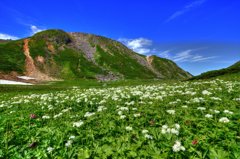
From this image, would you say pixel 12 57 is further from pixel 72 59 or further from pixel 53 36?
pixel 53 36

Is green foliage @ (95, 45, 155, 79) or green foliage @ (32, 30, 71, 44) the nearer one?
green foliage @ (32, 30, 71, 44)

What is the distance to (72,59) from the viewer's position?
14725 centimetres

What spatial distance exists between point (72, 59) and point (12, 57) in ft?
111

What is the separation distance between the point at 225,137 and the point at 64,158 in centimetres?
551

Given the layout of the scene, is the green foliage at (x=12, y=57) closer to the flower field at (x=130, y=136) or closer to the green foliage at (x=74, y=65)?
the green foliage at (x=74, y=65)

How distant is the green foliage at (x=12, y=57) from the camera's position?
110m

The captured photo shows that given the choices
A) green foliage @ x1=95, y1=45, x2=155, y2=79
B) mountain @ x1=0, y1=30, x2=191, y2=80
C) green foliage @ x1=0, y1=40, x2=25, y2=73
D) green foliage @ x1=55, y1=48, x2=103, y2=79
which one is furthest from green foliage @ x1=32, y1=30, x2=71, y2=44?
green foliage @ x1=95, y1=45, x2=155, y2=79

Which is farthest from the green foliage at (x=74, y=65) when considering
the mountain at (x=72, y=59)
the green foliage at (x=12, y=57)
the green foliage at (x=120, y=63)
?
the green foliage at (x=12, y=57)

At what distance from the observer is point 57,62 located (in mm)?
137125

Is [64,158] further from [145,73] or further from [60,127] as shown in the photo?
[145,73]

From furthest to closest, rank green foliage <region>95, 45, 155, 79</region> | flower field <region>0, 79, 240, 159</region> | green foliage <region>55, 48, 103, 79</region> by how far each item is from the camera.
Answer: green foliage <region>95, 45, 155, 79</region> → green foliage <region>55, 48, 103, 79</region> → flower field <region>0, 79, 240, 159</region>

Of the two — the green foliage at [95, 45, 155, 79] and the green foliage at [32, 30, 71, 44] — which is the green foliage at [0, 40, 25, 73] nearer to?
the green foliage at [32, 30, 71, 44]

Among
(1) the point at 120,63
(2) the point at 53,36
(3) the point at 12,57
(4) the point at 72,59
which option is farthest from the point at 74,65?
(1) the point at 120,63

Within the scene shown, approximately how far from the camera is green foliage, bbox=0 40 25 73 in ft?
363
